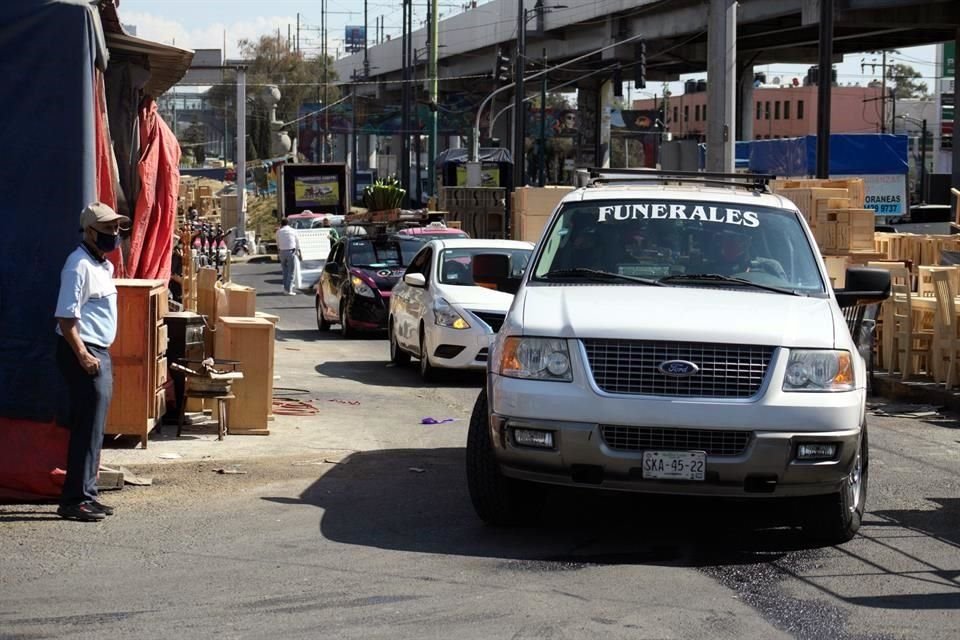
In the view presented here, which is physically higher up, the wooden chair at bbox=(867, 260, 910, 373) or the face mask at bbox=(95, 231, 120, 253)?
the face mask at bbox=(95, 231, 120, 253)

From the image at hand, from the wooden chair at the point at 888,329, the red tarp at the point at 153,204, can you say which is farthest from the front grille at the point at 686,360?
the wooden chair at the point at 888,329

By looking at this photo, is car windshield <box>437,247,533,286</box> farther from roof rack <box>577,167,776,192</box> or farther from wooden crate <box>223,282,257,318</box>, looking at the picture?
roof rack <box>577,167,776,192</box>

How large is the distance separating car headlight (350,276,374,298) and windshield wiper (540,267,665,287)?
13.9m

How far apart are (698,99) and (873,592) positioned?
470 feet

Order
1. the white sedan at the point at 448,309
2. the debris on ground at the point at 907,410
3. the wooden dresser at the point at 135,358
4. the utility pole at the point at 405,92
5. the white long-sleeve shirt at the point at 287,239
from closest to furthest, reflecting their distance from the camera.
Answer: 1. the wooden dresser at the point at 135,358
2. the debris on ground at the point at 907,410
3. the white sedan at the point at 448,309
4. the white long-sleeve shirt at the point at 287,239
5. the utility pole at the point at 405,92

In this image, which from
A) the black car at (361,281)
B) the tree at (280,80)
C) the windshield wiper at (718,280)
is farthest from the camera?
the tree at (280,80)

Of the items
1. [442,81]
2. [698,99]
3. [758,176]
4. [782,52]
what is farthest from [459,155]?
[698,99]

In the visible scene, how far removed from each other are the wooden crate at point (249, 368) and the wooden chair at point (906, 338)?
24.7 ft

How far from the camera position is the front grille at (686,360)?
7.86 metres

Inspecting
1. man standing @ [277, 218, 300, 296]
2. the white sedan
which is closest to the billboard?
man standing @ [277, 218, 300, 296]

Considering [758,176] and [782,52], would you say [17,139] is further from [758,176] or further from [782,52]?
[782,52]

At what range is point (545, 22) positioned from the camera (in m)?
61.2

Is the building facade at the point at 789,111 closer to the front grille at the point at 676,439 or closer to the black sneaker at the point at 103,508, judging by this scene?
the black sneaker at the point at 103,508

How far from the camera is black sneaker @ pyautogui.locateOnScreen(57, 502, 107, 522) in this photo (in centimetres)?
868
